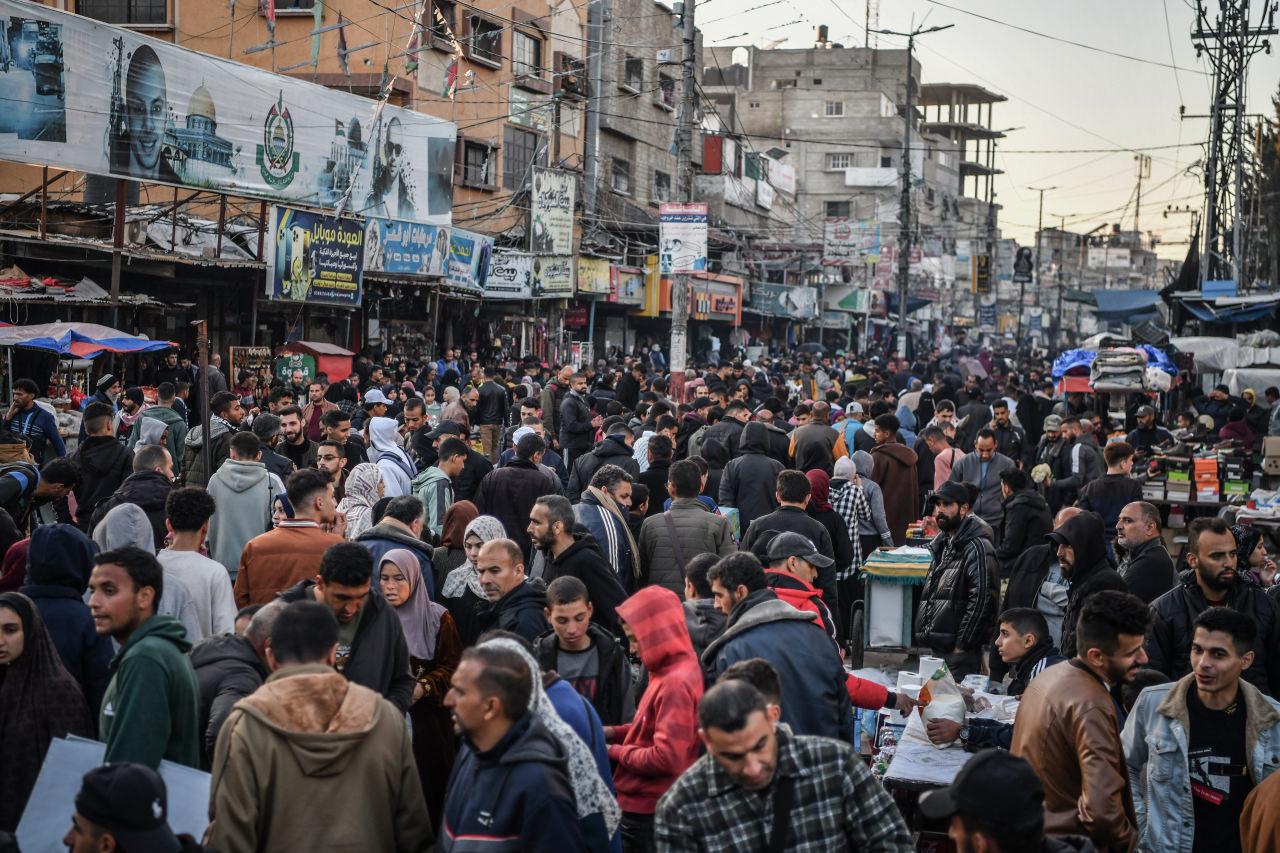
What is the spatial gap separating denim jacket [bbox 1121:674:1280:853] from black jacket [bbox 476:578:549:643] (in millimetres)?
2395

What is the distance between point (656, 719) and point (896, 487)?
787 cm

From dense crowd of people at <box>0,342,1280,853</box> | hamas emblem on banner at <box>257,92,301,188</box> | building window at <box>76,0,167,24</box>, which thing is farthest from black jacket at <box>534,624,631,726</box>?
building window at <box>76,0,167,24</box>

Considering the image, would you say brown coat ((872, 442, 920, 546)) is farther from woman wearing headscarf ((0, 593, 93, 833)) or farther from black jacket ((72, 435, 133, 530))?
woman wearing headscarf ((0, 593, 93, 833))

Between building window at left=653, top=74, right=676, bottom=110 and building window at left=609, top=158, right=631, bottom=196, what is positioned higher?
building window at left=653, top=74, right=676, bottom=110

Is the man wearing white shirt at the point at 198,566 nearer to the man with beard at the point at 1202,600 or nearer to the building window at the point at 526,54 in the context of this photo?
the man with beard at the point at 1202,600

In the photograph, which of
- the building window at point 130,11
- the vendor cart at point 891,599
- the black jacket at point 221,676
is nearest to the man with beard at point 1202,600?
the vendor cart at point 891,599

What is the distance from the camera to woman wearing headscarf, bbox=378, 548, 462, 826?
17.6ft

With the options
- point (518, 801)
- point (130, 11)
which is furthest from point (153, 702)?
point (130, 11)

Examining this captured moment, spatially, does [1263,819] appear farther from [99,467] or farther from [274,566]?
[99,467]

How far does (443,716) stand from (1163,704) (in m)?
2.85

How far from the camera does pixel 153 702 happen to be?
13.6 ft

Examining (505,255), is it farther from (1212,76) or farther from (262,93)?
(1212,76)

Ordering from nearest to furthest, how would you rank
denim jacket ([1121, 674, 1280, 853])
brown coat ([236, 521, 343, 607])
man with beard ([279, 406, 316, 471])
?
denim jacket ([1121, 674, 1280, 853]), brown coat ([236, 521, 343, 607]), man with beard ([279, 406, 316, 471])

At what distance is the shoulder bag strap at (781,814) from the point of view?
3531mm
